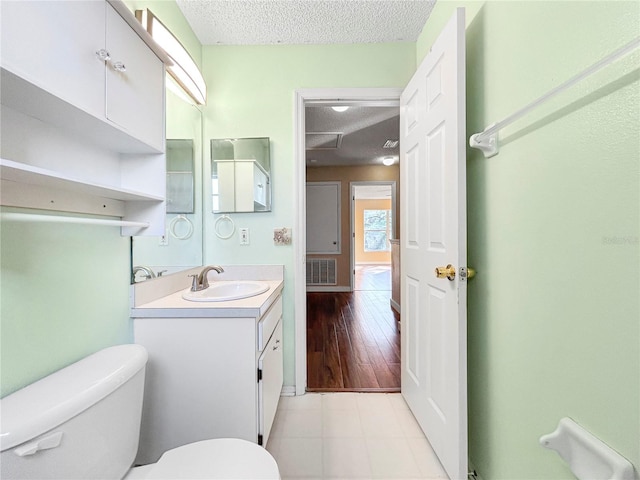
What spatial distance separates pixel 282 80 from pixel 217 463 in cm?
204

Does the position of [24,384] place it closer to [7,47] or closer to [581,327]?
[7,47]

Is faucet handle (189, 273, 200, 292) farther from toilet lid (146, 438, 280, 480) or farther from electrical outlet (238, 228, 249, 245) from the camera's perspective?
toilet lid (146, 438, 280, 480)

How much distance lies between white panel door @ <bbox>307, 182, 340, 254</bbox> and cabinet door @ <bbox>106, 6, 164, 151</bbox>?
167 inches

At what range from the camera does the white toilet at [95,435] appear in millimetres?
579

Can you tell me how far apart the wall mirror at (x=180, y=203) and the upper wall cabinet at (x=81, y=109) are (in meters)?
0.27

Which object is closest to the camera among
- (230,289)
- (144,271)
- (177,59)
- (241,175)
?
(144,271)

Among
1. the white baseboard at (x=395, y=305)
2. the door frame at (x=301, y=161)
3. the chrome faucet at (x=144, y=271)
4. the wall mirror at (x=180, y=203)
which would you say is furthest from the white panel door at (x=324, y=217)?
the chrome faucet at (x=144, y=271)

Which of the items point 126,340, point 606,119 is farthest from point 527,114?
point 126,340

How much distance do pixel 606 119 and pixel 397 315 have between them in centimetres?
340

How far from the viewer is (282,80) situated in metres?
1.84

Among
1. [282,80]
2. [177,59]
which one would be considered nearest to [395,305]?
[282,80]

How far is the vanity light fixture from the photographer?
48.2 inches

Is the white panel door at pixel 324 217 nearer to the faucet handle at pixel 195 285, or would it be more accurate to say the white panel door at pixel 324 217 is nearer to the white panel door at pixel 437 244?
the white panel door at pixel 437 244

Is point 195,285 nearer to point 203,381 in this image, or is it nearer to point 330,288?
point 203,381
